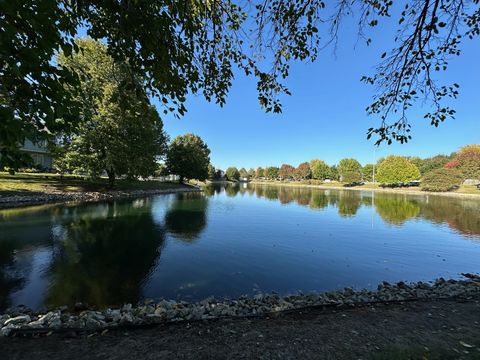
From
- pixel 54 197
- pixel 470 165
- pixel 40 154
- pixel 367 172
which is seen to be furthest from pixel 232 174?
pixel 54 197

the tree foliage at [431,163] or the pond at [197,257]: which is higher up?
the tree foliage at [431,163]

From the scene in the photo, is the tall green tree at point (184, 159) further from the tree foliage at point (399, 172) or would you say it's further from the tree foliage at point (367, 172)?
the tree foliage at point (367, 172)

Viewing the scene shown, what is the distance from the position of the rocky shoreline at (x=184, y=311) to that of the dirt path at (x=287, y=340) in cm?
36

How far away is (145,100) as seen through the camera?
3875 millimetres

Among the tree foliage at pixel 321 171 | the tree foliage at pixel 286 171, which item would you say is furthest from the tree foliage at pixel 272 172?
the tree foliage at pixel 321 171

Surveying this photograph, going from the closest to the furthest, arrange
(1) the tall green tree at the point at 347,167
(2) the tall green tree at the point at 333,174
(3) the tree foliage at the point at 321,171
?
1. (1) the tall green tree at the point at 347,167
2. (2) the tall green tree at the point at 333,174
3. (3) the tree foliage at the point at 321,171

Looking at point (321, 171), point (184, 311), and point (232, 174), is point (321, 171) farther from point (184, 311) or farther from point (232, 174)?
point (184, 311)

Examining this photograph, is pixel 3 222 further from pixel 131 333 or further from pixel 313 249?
pixel 313 249

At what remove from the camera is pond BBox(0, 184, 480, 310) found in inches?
292

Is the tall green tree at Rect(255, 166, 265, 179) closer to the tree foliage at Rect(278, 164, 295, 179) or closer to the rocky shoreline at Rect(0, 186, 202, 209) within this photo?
the tree foliage at Rect(278, 164, 295, 179)

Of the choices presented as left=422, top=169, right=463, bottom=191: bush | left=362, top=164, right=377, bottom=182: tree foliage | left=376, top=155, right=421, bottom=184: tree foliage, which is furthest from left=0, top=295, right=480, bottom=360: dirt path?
left=362, top=164, right=377, bottom=182: tree foliage

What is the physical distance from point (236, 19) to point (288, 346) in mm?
5588

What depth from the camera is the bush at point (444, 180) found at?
60562 mm

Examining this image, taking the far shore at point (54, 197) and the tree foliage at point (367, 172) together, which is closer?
the far shore at point (54, 197)
